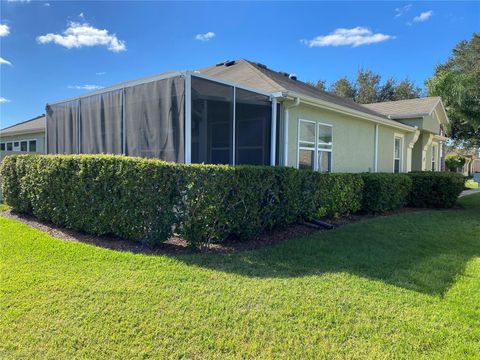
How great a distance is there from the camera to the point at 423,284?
4.44 m

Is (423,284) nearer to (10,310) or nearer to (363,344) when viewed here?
(363,344)

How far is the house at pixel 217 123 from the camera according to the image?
6.47 meters

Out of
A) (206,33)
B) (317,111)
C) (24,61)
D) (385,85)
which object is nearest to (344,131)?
(317,111)

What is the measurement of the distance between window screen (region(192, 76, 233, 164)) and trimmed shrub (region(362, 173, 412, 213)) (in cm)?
479

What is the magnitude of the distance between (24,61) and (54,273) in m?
10.2

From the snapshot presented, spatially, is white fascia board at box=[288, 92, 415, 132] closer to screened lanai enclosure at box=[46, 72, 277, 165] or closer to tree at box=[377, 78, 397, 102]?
screened lanai enclosure at box=[46, 72, 277, 165]

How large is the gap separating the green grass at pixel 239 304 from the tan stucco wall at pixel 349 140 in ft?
14.2

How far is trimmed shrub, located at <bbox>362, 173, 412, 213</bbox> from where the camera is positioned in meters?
10.1

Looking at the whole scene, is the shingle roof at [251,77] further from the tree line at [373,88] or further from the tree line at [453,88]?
the tree line at [373,88]

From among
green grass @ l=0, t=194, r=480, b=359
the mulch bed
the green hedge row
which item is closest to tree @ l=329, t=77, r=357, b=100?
the green hedge row

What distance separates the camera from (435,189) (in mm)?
12461

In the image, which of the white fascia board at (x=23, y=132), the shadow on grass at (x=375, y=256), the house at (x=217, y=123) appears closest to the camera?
the shadow on grass at (x=375, y=256)

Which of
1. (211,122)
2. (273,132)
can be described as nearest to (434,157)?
(273,132)

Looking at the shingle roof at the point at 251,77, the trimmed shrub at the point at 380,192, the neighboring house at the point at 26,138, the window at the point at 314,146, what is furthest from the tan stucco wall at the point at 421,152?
the neighboring house at the point at 26,138
